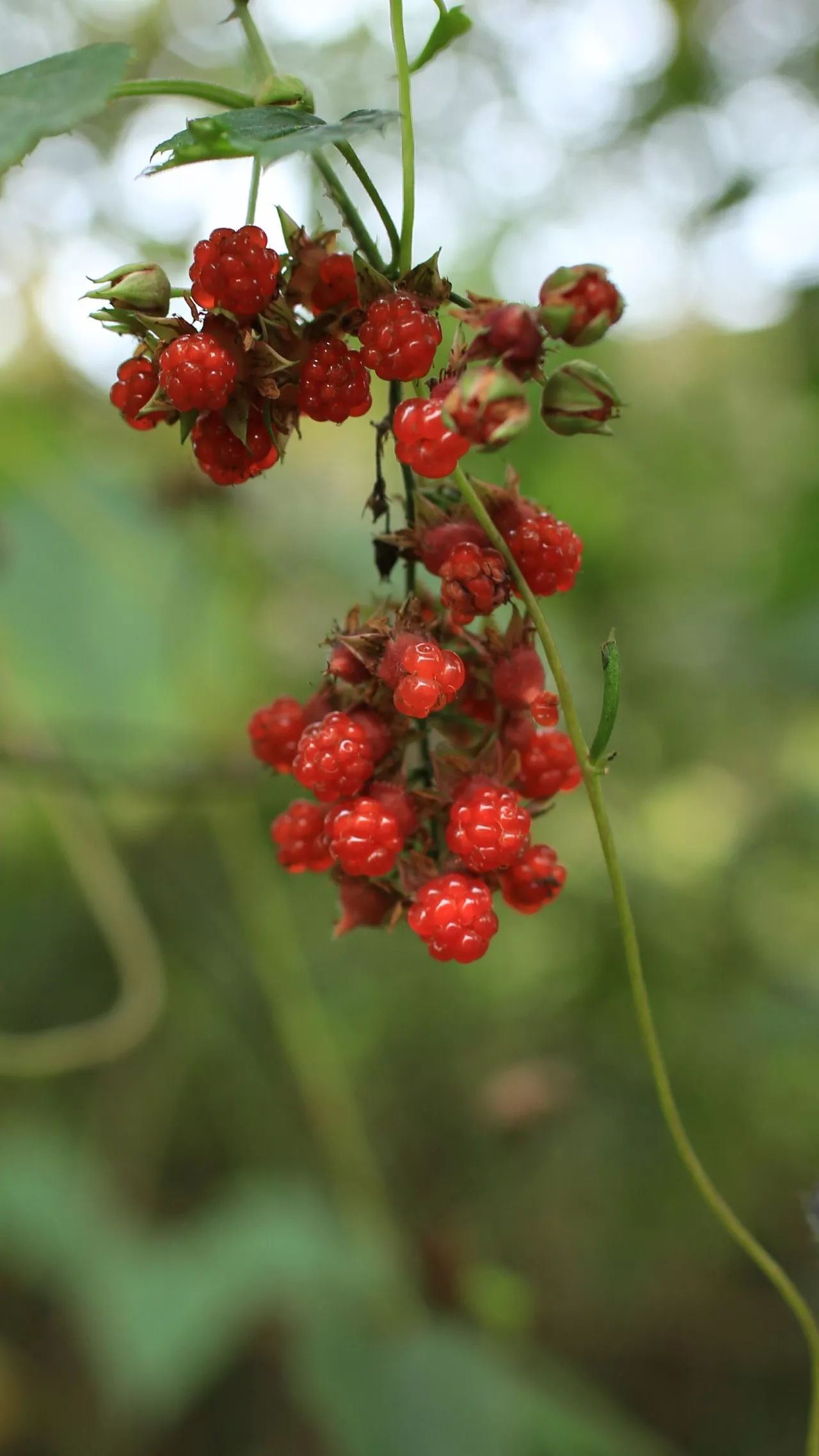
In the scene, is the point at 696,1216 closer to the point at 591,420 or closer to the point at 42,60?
the point at 591,420

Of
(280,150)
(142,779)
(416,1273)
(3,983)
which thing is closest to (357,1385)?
(416,1273)

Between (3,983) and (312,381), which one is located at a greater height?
(312,381)

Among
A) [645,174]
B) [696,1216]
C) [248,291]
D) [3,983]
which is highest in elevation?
[645,174]

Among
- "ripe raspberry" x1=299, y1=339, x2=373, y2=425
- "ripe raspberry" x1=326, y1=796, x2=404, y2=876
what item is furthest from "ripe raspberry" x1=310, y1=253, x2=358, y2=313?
"ripe raspberry" x1=326, y1=796, x2=404, y2=876

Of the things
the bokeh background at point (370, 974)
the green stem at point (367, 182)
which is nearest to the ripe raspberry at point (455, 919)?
the green stem at point (367, 182)

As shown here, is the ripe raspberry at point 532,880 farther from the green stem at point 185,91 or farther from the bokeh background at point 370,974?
the bokeh background at point 370,974

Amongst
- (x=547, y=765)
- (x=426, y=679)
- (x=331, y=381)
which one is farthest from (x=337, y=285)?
(x=547, y=765)
